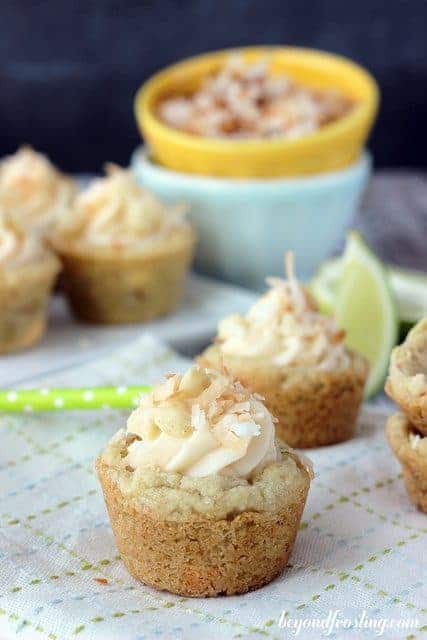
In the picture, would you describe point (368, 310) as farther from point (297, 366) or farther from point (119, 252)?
point (119, 252)

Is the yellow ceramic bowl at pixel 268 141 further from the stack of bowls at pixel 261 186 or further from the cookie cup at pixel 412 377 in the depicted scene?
the cookie cup at pixel 412 377

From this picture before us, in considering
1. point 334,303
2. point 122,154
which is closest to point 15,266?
point 334,303

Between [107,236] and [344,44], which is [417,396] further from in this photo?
[344,44]

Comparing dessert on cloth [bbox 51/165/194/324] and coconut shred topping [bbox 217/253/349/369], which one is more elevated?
coconut shred topping [bbox 217/253/349/369]

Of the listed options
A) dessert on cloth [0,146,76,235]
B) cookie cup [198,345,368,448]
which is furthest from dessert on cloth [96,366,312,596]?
dessert on cloth [0,146,76,235]

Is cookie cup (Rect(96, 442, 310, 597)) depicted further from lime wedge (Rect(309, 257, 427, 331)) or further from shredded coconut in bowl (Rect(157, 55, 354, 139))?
shredded coconut in bowl (Rect(157, 55, 354, 139))

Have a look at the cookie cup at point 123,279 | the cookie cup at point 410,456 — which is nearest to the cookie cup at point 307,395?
the cookie cup at point 410,456
